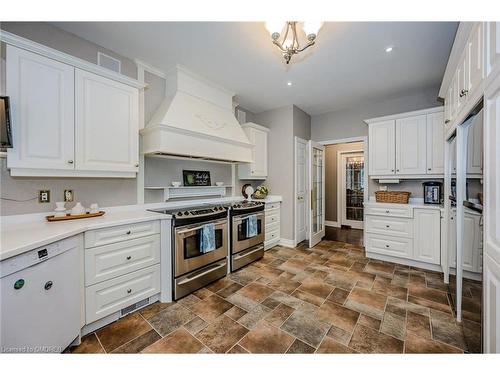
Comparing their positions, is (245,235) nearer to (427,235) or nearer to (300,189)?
(300,189)

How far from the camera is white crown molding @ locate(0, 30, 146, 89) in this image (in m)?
1.61

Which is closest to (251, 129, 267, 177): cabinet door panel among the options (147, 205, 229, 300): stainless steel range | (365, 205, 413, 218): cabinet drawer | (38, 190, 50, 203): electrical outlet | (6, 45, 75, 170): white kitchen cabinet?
(147, 205, 229, 300): stainless steel range

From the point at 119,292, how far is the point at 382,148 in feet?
13.6

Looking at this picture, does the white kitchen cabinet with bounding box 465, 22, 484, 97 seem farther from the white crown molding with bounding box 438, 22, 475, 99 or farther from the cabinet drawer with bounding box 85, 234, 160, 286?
the cabinet drawer with bounding box 85, 234, 160, 286

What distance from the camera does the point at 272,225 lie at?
401cm

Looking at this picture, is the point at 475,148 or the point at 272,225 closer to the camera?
the point at 475,148

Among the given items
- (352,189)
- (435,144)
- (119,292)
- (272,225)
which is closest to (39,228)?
(119,292)

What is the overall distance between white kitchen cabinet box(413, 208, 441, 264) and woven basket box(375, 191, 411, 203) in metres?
0.32

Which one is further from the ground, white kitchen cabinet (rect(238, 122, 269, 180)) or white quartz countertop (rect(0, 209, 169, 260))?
white kitchen cabinet (rect(238, 122, 269, 180))

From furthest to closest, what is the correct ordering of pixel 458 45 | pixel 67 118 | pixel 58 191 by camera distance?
pixel 58 191, pixel 67 118, pixel 458 45

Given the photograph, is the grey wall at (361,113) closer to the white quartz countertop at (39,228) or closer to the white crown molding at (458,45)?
the white crown molding at (458,45)
